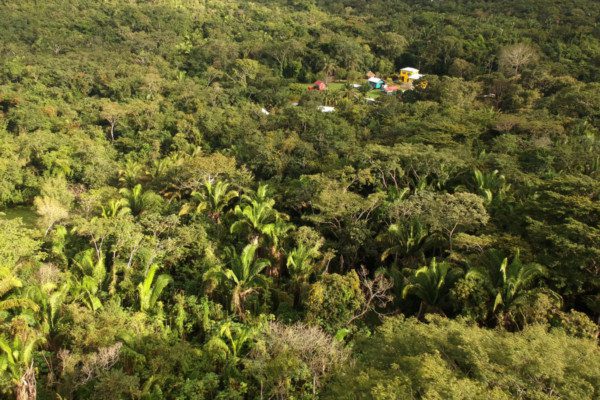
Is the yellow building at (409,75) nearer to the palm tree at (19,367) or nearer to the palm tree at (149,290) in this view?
the palm tree at (149,290)

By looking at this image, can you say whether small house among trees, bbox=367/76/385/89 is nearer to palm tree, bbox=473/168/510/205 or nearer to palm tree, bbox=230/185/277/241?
palm tree, bbox=473/168/510/205

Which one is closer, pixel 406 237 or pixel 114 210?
pixel 406 237

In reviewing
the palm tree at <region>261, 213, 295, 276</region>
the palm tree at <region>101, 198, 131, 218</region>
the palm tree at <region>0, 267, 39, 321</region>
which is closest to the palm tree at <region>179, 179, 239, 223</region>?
the palm tree at <region>101, 198, 131, 218</region>

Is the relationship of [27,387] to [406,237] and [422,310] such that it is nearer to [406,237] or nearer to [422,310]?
[422,310]

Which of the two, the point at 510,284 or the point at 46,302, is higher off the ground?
the point at 510,284

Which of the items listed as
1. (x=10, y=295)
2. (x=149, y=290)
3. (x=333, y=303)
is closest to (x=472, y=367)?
(x=333, y=303)
